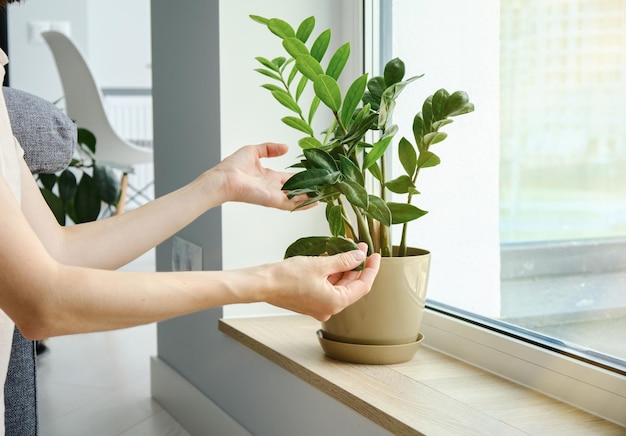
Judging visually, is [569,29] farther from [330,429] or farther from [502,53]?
[330,429]

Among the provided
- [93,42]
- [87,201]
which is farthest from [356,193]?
[93,42]

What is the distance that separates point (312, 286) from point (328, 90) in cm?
42

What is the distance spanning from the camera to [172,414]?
80.0 inches

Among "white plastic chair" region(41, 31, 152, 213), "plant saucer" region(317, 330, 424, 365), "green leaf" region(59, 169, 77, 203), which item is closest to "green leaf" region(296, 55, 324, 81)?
"plant saucer" region(317, 330, 424, 365)

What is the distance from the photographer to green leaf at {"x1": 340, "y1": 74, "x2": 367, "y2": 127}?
1234mm

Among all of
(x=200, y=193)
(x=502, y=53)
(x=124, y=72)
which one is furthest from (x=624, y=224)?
(x=124, y=72)

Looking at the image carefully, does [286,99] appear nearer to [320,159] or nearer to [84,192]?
[320,159]

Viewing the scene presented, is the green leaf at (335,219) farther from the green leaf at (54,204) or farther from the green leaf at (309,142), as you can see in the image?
the green leaf at (54,204)

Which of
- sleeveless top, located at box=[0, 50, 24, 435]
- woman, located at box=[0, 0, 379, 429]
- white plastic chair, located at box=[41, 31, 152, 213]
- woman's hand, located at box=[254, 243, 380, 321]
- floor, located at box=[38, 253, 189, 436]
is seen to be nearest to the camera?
woman, located at box=[0, 0, 379, 429]

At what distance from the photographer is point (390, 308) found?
4.23 ft

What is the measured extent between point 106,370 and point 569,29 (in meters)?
1.74

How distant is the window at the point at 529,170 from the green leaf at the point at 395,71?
0.19m

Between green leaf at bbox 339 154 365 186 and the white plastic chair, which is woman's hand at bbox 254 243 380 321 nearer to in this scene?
green leaf at bbox 339 154 365 186

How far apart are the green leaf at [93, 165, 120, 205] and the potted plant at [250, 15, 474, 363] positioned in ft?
3.98
